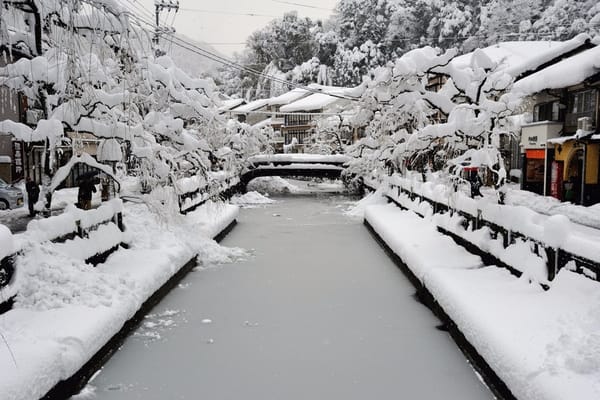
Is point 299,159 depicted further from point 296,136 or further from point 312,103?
point 296,136

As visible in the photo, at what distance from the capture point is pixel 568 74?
1869 cm

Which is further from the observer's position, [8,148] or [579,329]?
[8,148]

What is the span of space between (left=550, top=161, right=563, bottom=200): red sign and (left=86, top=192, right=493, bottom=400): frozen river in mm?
14085

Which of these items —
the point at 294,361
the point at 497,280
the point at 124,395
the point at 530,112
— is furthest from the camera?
the point at 530,112

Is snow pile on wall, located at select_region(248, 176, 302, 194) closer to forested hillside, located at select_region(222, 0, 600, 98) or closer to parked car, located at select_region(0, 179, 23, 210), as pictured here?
forested hillside, located at select_region(222, 0, 600, 98)

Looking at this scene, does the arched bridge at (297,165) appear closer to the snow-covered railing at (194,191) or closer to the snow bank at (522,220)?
the snow-covered railing at (194,191)

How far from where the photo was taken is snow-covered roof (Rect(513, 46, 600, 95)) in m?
17.7

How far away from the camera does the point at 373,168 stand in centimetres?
2325

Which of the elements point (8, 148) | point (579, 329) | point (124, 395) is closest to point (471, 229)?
point (579, 329)

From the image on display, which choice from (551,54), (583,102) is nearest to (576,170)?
(583,102)

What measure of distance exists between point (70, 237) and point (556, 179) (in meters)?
21.0

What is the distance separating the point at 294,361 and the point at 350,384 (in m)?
0.87

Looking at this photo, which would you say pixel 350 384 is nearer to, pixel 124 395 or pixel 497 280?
pixel 124 395

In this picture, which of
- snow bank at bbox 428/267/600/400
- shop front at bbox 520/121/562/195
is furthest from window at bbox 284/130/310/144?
snow bank at bbox 428/267/600/400
